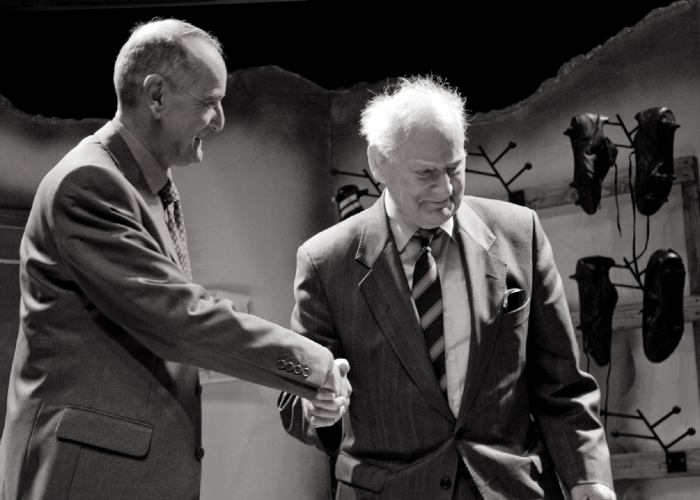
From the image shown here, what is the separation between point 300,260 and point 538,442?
31.1 inches

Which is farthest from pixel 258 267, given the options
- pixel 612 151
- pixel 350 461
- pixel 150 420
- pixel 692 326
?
pixel 150 420

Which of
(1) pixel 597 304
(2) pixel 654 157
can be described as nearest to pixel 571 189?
(2) pixel 654 157

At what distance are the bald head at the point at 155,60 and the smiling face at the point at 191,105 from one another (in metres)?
0.01

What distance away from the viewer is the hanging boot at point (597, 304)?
3.95 m

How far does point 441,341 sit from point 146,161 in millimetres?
842

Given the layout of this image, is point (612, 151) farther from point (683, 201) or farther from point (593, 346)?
point (593, 346)

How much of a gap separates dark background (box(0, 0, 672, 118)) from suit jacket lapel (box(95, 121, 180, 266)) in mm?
2552

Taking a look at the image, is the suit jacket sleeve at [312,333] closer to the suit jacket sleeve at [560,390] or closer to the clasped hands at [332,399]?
the clasped hands at [332,399]

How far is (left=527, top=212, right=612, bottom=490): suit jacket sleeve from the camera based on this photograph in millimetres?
2049

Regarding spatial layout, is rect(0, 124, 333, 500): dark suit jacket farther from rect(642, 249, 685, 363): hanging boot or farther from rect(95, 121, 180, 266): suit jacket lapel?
rect(642, 249, 685, 363): hanging boot

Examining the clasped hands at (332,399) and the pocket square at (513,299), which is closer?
the clasped hands at (332,399)

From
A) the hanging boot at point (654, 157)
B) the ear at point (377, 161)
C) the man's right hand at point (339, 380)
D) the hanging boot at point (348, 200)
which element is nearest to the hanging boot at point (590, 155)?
the hanging boot at point (654, 157)

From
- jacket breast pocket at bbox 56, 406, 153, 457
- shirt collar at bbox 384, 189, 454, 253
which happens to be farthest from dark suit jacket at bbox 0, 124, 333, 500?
shirt collar at bbox 384, 189, 454, 253

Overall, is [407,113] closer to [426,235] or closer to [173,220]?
[426,235]
